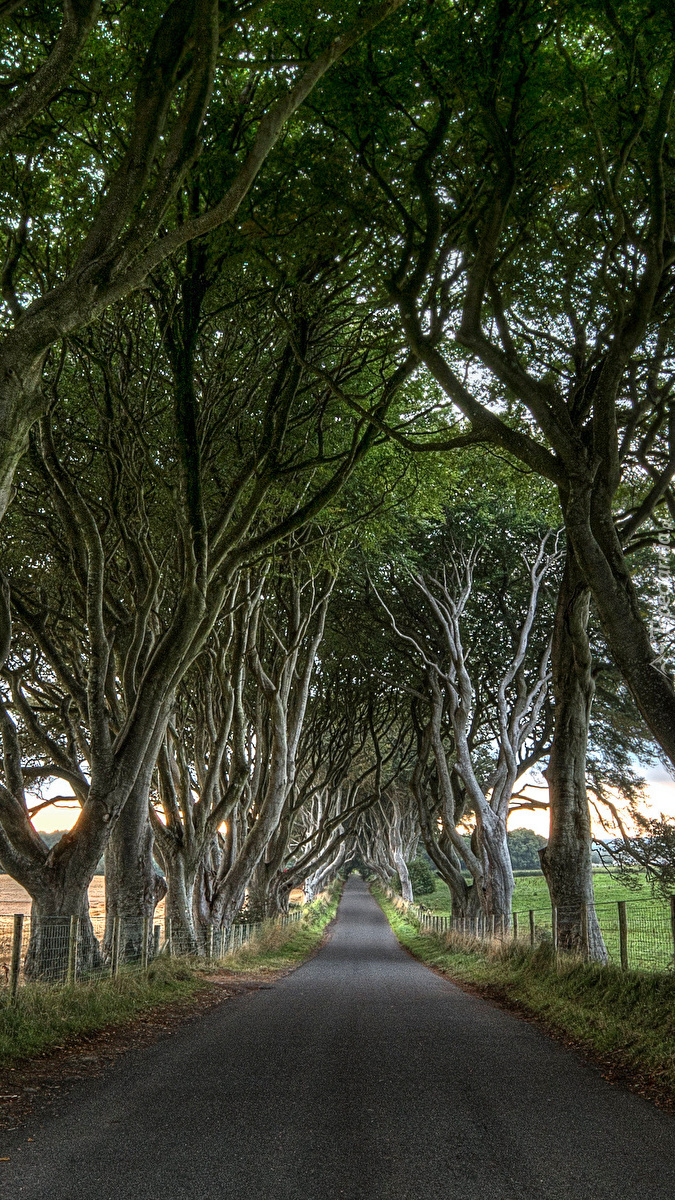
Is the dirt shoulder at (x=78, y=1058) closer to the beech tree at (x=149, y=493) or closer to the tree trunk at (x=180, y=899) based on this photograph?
the beech tree at (x=149, y=493)

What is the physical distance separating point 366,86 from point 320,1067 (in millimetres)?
9273

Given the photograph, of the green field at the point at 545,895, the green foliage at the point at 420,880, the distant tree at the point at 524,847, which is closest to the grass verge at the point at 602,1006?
the green field at the point at 545,895

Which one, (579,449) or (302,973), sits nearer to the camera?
(579,449)

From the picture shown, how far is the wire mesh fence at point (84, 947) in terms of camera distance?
9.69 meters

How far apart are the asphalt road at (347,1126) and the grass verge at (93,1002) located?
827 millimetres

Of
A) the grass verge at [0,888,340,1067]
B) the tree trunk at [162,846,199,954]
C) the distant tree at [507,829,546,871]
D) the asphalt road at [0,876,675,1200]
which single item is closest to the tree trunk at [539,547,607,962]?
the asphalt road at [0,876,675,1200]

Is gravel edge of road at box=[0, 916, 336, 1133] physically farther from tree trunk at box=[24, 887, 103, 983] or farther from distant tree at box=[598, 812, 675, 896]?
distant tree at box=[598, 812, 675, 896]

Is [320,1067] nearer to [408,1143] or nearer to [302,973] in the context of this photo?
[408,1143]

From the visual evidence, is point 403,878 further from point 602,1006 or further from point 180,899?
point 602,1006

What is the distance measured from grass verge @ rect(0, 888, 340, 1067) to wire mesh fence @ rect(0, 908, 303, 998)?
260 mm

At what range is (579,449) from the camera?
8.80 metres

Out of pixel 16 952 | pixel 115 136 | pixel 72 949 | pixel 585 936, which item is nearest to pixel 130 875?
pixel 72 949

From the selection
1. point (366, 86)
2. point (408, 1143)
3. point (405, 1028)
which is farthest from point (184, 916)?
point (366, 86)

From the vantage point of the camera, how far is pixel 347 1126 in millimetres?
5426
